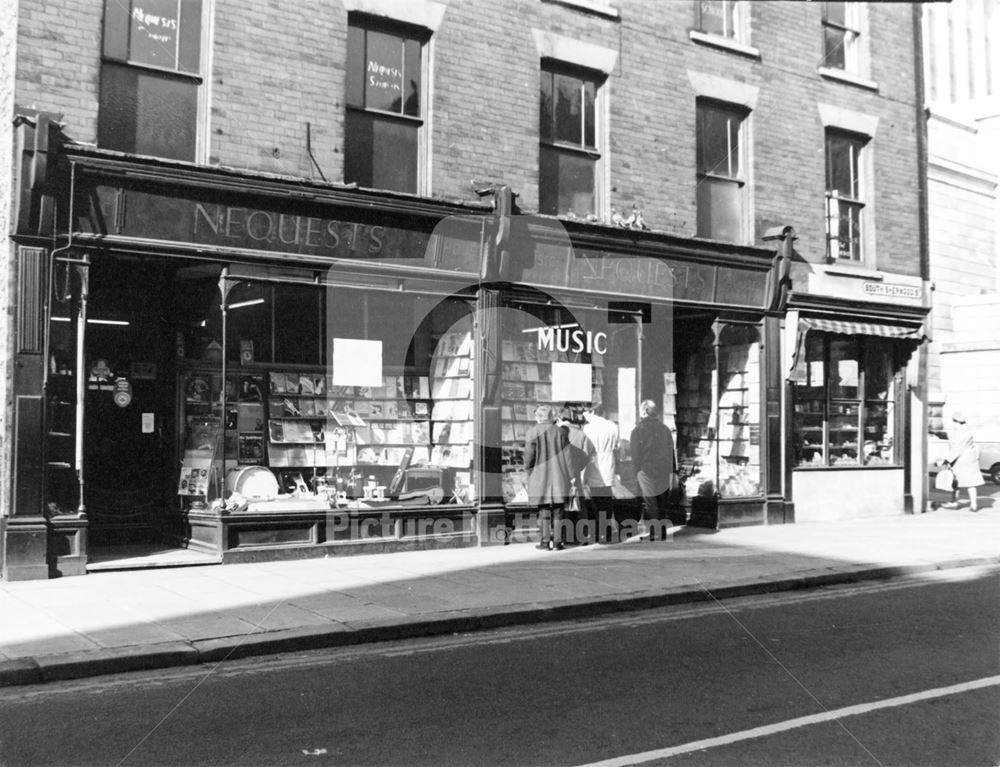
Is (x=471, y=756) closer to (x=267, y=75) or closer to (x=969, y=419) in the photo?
(x=267, y=75)

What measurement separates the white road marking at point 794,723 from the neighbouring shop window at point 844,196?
1156 centimetres

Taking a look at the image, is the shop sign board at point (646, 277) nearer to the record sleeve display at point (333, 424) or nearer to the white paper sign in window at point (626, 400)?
the white paper sign in window at point (626, 400)

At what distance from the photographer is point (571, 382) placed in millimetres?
13844

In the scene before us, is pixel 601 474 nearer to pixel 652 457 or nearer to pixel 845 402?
pixel 652 457

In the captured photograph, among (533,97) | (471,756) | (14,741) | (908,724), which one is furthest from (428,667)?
(533,97)

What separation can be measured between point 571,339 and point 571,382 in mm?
619

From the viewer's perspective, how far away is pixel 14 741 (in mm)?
5090

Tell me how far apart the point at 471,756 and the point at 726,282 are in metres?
11.4

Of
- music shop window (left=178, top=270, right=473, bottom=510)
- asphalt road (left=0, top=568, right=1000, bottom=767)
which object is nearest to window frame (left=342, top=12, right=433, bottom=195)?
music shop window (left=178, top=270, right=473, bottom=510)

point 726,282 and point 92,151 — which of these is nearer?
point 92,151

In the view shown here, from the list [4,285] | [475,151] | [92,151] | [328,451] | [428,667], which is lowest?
[428,667]

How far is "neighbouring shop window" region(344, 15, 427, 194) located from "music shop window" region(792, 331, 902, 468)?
7.41m

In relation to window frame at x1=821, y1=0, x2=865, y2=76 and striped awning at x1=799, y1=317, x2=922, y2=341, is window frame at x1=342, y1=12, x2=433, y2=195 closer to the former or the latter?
striped awning at x1=799, y1=317, x2=922, y2=341

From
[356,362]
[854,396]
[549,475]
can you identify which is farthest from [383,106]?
[854,396]
